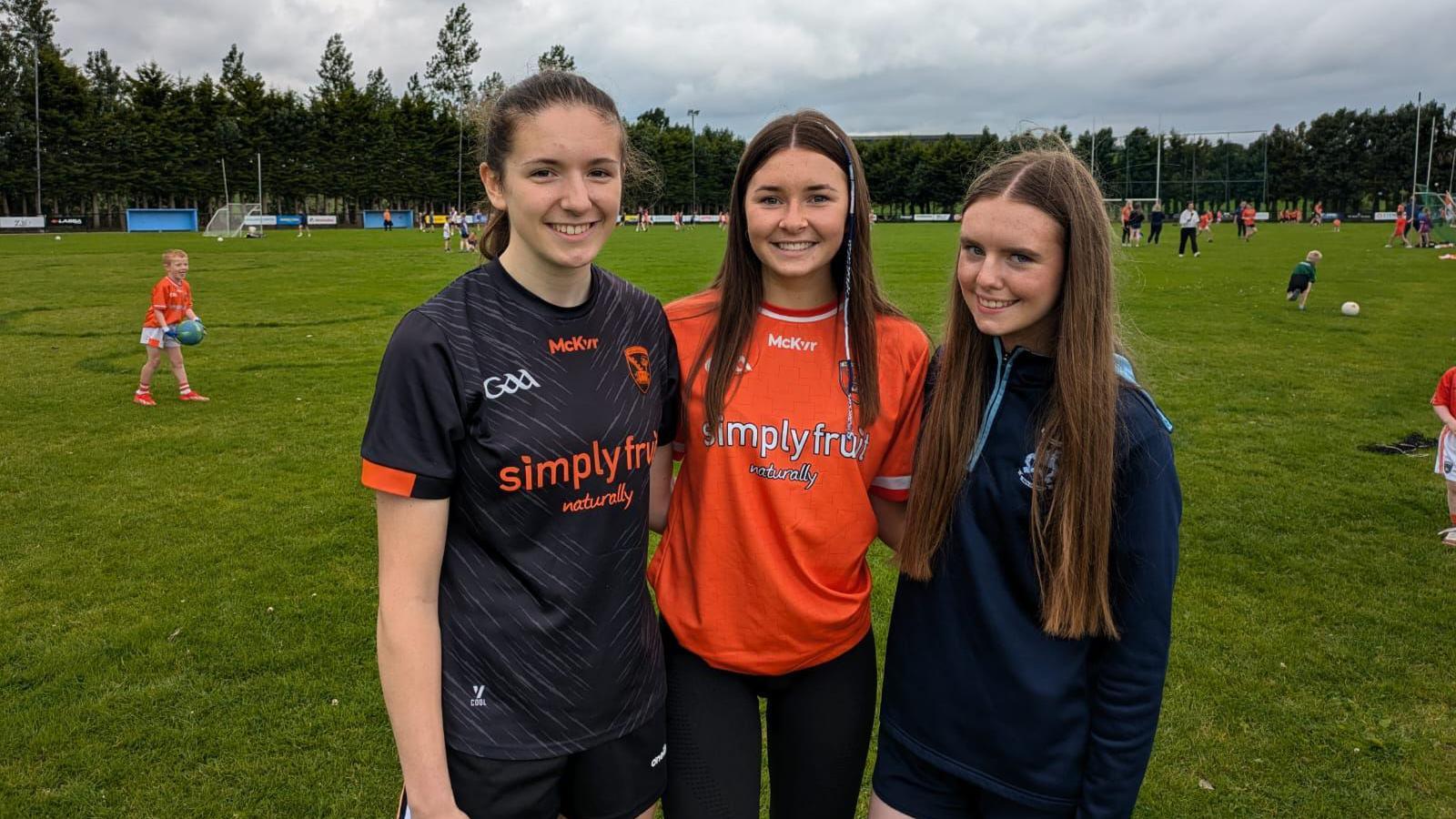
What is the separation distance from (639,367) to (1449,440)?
6977 millimetres

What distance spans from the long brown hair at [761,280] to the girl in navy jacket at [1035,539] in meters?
0.26

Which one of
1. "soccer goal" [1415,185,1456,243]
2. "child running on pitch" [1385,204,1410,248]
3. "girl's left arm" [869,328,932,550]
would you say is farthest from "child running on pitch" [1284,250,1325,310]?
"child running on pitch" [1385,204,1410,248]

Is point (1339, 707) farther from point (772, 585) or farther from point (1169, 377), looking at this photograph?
point (1169, 377)

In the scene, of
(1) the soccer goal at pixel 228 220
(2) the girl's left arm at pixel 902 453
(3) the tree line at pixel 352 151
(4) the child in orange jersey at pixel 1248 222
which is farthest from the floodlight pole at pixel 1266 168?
(2) the girl's left arm at pixel 902 453

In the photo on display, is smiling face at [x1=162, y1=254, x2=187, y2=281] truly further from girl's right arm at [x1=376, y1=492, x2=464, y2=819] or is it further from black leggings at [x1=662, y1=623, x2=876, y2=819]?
girl's right arm at [x1=376, y1=492, x2=464, y2=819]

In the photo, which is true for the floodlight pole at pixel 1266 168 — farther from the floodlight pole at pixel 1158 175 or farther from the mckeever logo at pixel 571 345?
the mckeever logo at pixel 571 345

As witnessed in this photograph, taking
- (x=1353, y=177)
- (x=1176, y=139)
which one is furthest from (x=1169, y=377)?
(x=1353, y=177)

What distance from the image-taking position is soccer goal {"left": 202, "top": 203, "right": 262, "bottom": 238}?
47.4m

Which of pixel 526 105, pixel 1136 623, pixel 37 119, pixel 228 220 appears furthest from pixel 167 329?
pixel 37 119

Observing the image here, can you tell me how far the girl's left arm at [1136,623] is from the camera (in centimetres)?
205

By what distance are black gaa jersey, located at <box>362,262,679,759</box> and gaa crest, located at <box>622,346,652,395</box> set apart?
1 centimetres

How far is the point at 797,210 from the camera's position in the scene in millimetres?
2443

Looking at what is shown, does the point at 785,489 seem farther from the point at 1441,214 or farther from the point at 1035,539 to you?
the point at 1441,214

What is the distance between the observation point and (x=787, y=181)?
2.47 metres
